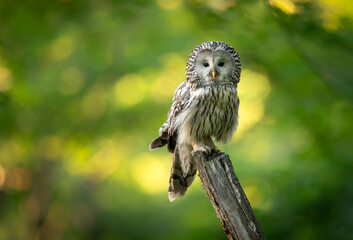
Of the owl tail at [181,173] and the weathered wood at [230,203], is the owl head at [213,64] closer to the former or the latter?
the owl tail at [181,173]

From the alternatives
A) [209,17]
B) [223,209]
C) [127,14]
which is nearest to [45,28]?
[127,14]

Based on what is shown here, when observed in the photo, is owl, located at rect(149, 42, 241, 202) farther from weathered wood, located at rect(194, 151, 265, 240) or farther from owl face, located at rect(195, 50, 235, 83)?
weathered wood, located at rect(194, 151, 265, 240)

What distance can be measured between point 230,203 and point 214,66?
1.17 metres

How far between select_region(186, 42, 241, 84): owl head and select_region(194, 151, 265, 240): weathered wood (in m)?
0.88

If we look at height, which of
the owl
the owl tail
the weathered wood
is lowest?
the weathered wood

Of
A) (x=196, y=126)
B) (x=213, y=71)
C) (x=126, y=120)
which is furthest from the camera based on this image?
(x=126, y=120)

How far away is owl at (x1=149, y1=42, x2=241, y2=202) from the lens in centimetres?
367

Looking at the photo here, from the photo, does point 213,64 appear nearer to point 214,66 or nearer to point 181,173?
point 214,66

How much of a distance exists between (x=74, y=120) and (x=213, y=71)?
3724 mm

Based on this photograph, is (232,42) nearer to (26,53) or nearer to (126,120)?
(126,120)

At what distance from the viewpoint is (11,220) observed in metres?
8.58

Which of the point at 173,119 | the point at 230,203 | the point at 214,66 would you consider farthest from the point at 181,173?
the point at 230,203

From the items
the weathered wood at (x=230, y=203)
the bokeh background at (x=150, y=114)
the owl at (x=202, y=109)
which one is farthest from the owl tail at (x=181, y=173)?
the bokeh background at (x=150, y=114)

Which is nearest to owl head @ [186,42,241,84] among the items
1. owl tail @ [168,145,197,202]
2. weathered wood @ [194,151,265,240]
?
owl tail @ [168,145,197,202]
